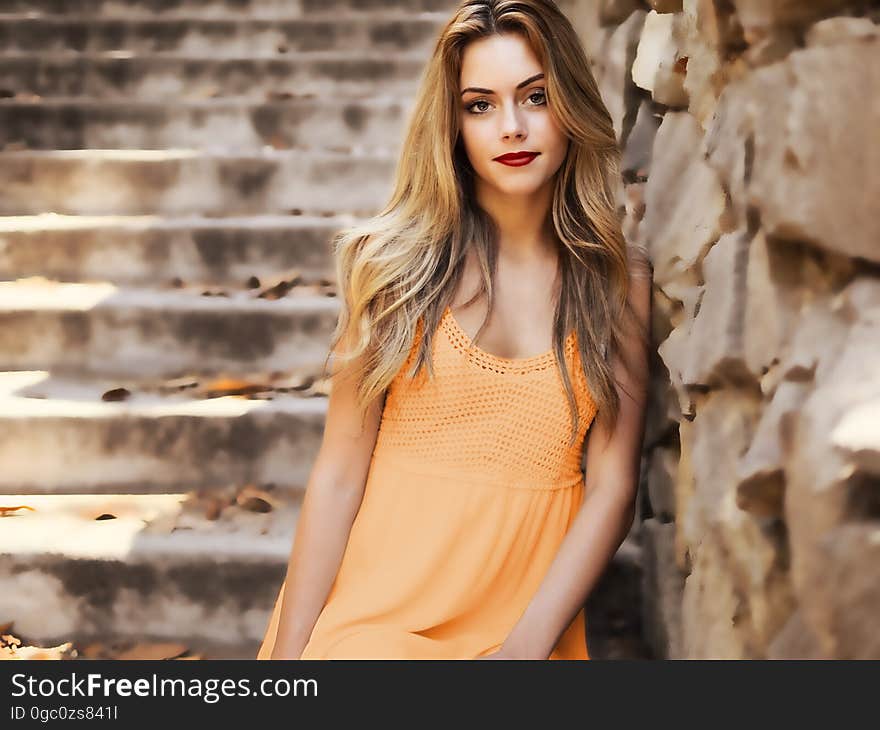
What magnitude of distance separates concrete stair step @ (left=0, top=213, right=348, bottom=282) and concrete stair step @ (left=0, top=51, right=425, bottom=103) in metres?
1.04

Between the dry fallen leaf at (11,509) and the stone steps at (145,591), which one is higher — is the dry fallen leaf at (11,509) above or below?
above

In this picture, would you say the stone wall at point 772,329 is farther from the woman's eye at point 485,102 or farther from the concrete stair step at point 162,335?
the concrete stair step at point 162,335

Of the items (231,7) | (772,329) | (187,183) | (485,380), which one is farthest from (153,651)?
(231,7)

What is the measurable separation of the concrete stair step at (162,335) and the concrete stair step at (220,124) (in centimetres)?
106

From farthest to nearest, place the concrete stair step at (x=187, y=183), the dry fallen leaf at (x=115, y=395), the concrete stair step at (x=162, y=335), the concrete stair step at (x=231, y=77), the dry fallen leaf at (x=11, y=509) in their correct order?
the concrete stair step at (x=231, y=77) → the concrete stair step at (x=187, y=183) → the concrete stair step at (x=162, y=335) → the dry fallen leaf at (x=115, y=395) → the dry fallen leaf at (x=11, y=509)

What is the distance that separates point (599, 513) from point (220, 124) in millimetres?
2462

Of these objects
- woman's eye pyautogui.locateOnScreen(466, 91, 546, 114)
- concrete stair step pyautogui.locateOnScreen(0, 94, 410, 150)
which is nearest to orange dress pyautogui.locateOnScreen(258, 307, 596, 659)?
woman's eye pyautogui.locateOnScreen(466, 91, 546, 114)

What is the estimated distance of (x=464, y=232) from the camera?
1.89 metres

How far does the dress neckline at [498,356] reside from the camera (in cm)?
178

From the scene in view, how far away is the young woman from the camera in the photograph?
1716mm

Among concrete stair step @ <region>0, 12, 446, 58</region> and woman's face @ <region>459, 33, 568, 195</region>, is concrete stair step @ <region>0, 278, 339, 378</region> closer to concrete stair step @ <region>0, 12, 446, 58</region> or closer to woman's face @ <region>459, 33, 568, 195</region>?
woman's face @ <region>459, 33, 568, 195</region>

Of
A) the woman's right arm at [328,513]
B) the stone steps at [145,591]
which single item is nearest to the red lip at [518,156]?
the woman's right arm at [328,513]

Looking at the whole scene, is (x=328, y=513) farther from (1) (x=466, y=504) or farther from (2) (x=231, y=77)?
(2) (x=231, y=77)
